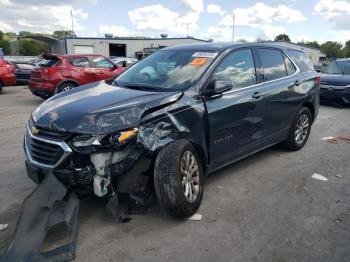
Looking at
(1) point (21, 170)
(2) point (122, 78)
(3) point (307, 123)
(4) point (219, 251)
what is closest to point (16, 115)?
(1) point (21, 170)

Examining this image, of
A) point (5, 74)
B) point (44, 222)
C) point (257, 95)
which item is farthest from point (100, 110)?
point (5, 74)

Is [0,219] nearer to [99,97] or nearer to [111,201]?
[111,201]

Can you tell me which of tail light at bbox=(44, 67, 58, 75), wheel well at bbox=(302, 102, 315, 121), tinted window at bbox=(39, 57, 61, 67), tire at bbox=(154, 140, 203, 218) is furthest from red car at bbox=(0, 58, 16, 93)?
tire at bbox=(154, 140, 203, 218)

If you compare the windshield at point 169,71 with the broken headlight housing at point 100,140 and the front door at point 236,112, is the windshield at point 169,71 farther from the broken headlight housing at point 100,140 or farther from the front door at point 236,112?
the broken headlight housing at point 100,140

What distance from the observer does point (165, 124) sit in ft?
11.6

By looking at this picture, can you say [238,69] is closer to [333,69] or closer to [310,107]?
[310,107]

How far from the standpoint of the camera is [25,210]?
3.29 metres

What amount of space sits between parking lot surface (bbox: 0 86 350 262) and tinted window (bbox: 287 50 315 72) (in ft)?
5.39

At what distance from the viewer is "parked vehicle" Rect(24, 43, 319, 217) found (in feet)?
10.6

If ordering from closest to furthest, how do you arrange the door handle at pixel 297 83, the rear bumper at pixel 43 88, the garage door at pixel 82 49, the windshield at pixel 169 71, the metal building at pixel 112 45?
the windshield at pixel 169 71 < the door handle at pixel 297 83 < the rear bumper at pixel 43 88 < the metal building at pixel 112 45 < the garage door at pixel 82 49

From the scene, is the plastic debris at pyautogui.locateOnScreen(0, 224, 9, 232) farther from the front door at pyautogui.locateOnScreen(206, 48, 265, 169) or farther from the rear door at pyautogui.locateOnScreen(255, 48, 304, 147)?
the rear door at pyautogui.locateOnScreen(255, 48, 304, 147)

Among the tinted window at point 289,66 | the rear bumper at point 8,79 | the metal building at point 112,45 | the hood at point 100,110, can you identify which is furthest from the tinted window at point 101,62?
the metal building at point 112,45

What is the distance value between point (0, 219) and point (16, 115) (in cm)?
653

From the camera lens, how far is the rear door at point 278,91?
4965 millimetres
